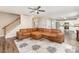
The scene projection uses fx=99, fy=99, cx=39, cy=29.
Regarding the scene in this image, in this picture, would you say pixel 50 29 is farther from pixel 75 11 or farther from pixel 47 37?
pixel 75 11

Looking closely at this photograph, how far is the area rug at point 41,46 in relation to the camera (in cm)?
300

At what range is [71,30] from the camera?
2658mm

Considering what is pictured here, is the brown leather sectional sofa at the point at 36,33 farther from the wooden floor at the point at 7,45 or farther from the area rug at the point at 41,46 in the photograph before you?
the wooden floor at the point at 7,45

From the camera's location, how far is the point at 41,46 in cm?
343

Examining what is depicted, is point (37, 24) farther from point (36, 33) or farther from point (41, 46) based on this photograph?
point (41, 46)

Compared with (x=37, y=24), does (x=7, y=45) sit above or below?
below

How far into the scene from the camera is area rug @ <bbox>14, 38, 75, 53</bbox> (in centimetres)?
300

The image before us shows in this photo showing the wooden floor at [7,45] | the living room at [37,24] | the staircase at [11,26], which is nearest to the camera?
the living room at [37,24]

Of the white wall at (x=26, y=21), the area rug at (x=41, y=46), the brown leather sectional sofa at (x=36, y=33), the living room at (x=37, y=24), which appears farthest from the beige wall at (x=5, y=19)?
the area rug at (x=41, y=46)

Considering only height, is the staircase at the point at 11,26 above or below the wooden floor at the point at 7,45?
above

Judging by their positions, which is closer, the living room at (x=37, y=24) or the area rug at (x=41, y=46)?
the living room at (x=37, y=24)

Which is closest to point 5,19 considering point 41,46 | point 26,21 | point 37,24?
point 26,21

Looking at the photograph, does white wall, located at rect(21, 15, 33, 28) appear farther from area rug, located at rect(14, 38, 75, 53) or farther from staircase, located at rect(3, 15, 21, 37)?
area rug, located at rect(14, 38, 75, 53)
